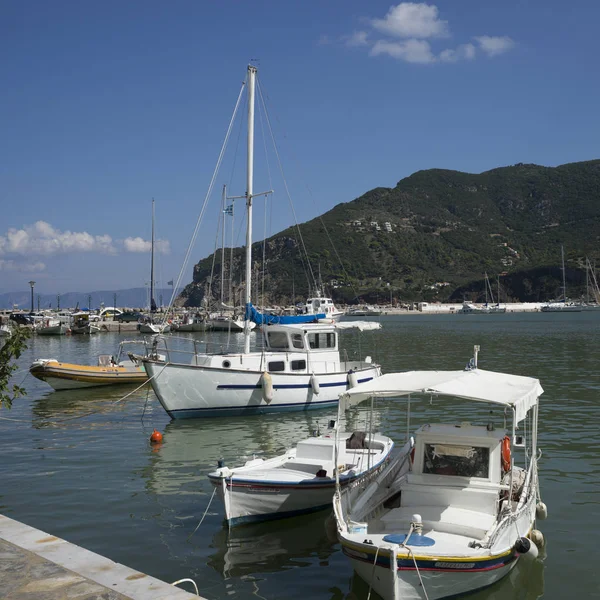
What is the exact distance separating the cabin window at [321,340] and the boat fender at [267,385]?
2.87 metres

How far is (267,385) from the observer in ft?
74.3

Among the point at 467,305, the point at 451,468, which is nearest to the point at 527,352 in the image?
the point at 451,468

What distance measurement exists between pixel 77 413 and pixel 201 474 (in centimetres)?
1115

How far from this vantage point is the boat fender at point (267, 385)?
2266 centimetres

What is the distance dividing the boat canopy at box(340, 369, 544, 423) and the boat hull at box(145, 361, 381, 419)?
11095mm

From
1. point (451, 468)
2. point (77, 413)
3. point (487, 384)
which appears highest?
point (487, 384)

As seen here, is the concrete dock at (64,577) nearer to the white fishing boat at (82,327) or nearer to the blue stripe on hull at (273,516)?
the blue stripe on hull at (273,516)

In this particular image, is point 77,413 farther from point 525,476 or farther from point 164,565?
point 525,476

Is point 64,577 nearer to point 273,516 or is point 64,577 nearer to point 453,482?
point 273,516

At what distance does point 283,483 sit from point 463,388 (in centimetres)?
377

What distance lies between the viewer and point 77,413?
2520 cm

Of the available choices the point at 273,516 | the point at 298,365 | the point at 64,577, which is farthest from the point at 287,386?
the point at 64,577

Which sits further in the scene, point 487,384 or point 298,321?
point 298,321

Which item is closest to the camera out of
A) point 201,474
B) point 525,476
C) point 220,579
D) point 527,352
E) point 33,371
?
point 220,579
